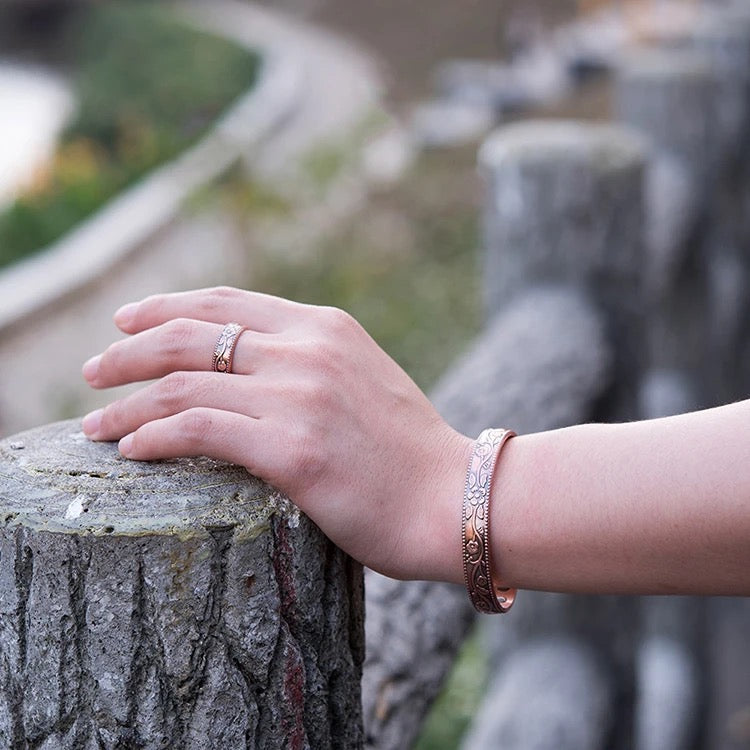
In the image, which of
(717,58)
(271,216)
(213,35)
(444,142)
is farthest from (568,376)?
(213,35)

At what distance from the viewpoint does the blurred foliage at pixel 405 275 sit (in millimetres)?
5406

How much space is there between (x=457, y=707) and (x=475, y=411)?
1911mm

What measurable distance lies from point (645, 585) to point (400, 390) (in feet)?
0.77

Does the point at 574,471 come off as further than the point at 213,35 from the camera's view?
No

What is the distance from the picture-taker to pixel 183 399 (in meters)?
0.83

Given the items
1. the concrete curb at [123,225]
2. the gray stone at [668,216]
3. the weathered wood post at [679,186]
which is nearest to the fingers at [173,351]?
the gray stone at [668,216]

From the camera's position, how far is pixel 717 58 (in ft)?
12.9

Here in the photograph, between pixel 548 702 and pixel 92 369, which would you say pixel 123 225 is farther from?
pixel 92 369

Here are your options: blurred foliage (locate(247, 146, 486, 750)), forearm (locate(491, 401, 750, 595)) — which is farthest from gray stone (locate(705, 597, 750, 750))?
forearm (locate(491, 401, 750, 595))

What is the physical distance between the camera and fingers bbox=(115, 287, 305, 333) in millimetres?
902

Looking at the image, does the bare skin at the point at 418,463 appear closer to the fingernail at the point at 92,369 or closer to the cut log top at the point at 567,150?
the fingernail at the point at 92,369

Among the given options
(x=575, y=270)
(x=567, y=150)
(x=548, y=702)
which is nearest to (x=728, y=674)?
(x=548, y=702)

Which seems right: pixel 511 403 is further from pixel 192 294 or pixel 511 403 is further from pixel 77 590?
pixel 77 590

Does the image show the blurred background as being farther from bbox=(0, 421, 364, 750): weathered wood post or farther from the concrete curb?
bbox=(0, 421, 364, 750): weathered wood post
